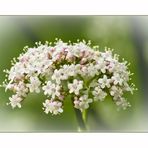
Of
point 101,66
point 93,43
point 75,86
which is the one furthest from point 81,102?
point 93,43

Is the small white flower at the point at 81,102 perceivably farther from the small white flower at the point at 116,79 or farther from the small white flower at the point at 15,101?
the small white flower at the point at 15,101

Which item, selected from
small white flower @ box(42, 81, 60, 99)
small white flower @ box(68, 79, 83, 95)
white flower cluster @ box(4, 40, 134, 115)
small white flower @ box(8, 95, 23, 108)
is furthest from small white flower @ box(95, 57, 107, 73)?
small white flower @ box(8, 95, 23, 108)

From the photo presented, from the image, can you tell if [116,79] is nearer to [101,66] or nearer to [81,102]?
[101,66]

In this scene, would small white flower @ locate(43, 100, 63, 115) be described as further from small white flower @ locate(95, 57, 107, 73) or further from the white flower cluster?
small white flower @ locate(95, 57, 107, 73)

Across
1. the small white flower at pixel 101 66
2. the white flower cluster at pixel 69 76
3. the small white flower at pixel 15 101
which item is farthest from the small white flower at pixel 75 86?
the small white flower at pixel 15 101

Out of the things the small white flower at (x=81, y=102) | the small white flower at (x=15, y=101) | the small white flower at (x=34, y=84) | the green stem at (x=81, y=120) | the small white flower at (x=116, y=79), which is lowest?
the green stem at (x=81, y=120)

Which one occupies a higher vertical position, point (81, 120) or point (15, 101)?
point (15, 101)

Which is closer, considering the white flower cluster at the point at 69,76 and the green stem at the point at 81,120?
the white flower cluster at the point at 69,76
